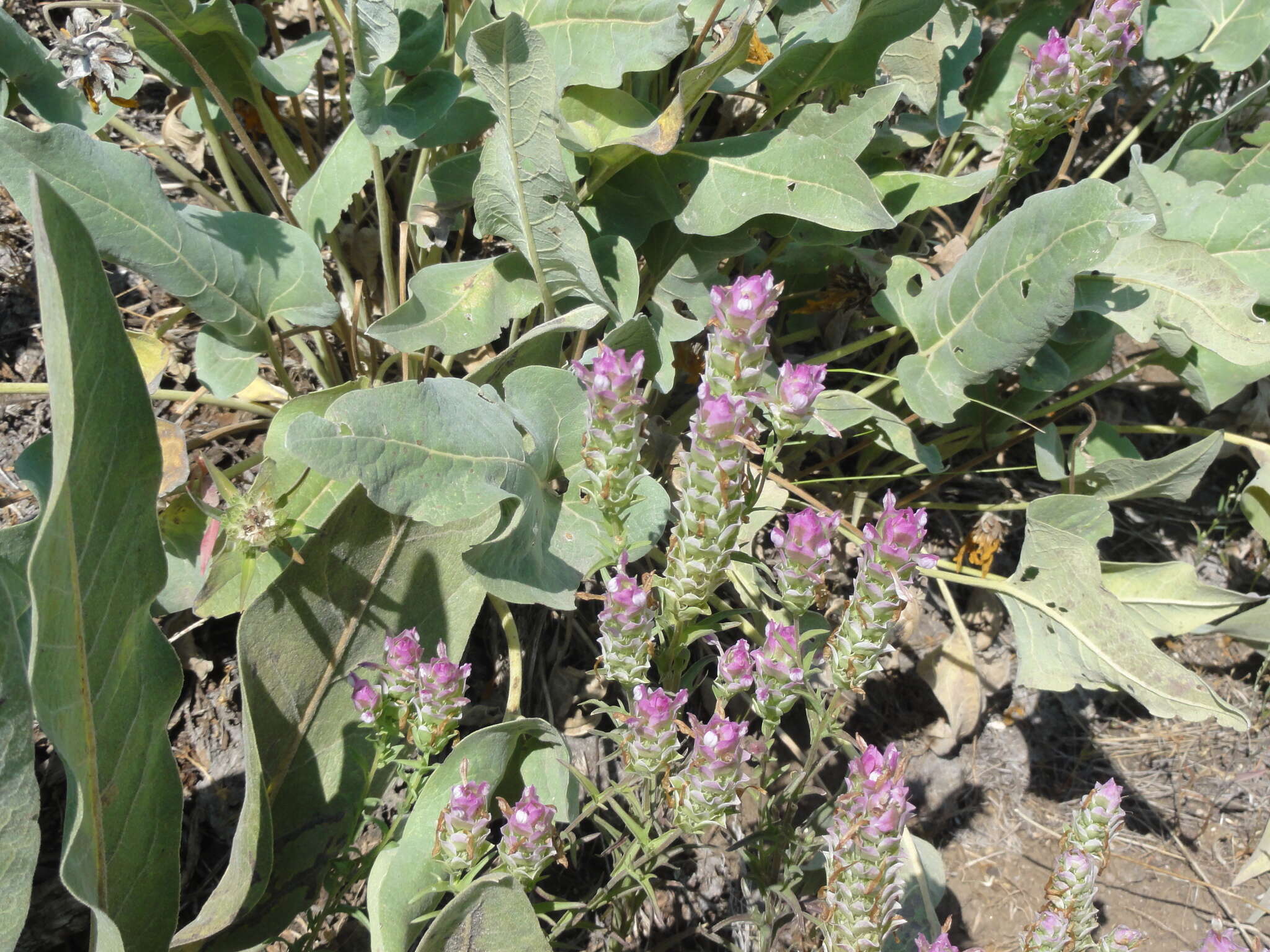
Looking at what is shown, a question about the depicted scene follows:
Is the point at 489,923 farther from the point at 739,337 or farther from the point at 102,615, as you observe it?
the point at 739,337

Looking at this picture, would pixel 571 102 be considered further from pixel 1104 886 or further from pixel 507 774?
pixel 1104 886

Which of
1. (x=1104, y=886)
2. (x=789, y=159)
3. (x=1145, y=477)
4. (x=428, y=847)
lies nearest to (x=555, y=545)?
(x=428, y=847)

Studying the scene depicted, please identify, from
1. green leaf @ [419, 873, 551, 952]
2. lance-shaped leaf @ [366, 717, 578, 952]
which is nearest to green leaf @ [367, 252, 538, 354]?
lance-shaped leaf @ [366, 717, 578, 952]

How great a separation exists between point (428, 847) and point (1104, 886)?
1.69m

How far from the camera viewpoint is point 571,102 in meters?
1.77

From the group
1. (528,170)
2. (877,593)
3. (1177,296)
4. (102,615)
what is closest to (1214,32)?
(1177,296)

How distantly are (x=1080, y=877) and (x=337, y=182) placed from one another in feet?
5.57

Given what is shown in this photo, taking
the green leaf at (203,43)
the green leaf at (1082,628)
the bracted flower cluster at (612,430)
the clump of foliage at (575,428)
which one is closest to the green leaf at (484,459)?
the clump of foliage at (575,428)

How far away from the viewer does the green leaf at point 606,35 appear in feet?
5.14

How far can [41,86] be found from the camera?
68.2 inches

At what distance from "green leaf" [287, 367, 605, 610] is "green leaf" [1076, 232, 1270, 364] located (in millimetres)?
1146

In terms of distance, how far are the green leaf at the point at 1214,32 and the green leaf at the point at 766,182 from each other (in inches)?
41.7

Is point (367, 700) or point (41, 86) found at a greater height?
point (41, 86)

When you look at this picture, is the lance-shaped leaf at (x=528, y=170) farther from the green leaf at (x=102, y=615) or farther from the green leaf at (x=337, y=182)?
the green leaf at (x=102, y=615)
